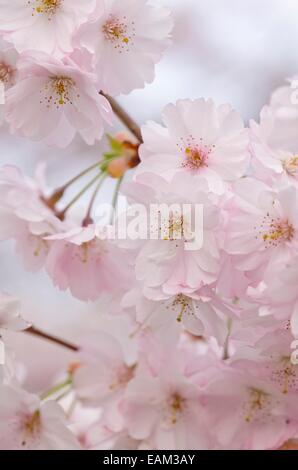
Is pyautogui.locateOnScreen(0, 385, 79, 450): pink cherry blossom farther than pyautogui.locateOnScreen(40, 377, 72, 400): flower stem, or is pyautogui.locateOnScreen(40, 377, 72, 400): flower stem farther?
pyautogui.locateOnScreen(40, 377, 72, 400): flower stem

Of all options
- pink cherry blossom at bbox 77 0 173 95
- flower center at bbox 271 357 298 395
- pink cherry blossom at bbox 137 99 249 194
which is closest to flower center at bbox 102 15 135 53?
pink cherry blossom at bbox 77 0 173 95

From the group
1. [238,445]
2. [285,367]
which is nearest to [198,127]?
[285,367]

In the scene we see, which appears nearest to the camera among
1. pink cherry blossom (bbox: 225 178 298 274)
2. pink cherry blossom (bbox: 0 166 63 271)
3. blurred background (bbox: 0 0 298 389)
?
pink cherry blossom (bbox: 225 178 298 274)

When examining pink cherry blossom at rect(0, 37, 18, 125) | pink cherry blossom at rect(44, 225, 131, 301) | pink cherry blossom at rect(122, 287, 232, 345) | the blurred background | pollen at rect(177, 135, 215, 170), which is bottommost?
pink cherry blossom at rect(122, 287, 232, 345)

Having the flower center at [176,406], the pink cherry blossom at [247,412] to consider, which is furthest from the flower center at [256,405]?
the flower center at [176,406]

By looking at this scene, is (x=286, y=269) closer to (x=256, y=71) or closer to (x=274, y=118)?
(x=274, y=118)

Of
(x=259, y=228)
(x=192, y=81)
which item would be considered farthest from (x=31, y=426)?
(x=192, y=81)

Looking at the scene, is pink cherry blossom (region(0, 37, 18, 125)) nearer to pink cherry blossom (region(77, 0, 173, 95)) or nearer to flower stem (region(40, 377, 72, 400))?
pink cherry blossom (region(77, 0, 173, 95))

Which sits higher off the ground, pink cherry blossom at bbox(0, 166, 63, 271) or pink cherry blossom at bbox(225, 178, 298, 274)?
pink cherry blossom at bbox(0, 166, 63, 271)

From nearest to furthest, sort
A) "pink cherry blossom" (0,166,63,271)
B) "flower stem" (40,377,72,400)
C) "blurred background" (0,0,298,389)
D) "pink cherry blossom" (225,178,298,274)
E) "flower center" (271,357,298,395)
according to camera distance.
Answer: "pink cherry blossom" (225,178,298,274) → "flower center" (271,357,298,395) → "pink cherry blossom" (0,166,63,271) → "flower stem" (40,377,72,400) → "blurred background" (0,0,298,389)
